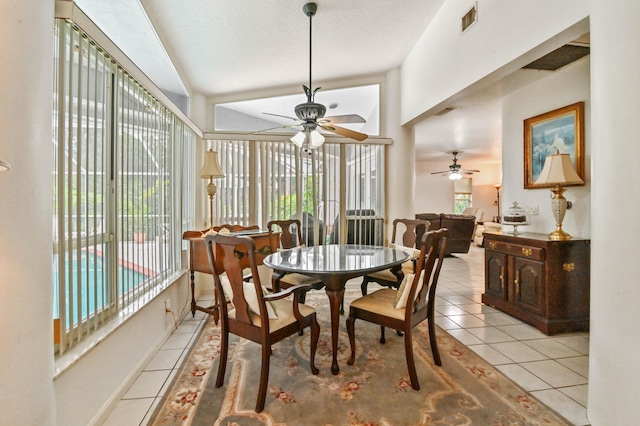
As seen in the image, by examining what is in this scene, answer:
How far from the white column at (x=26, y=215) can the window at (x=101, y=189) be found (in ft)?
0.77

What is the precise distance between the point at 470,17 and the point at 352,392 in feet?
10.5

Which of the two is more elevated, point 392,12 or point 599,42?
point 392,12

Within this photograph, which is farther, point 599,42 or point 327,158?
point 327,158

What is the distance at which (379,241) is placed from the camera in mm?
4332

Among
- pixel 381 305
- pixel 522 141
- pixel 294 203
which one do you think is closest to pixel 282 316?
pixel 381 305

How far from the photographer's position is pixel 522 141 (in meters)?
3.53

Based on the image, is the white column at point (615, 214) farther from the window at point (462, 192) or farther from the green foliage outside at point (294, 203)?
the window at point (462, 192)

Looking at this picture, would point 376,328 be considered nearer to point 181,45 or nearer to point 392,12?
point 392,12

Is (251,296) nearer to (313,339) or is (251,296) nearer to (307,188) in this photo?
(313,339)

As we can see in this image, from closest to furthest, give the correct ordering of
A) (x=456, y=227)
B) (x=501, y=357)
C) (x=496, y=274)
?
(x=501, y=357) → (x=496, y=274) → (x=456, y=227)

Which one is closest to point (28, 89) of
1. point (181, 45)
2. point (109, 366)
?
point (109, 366)

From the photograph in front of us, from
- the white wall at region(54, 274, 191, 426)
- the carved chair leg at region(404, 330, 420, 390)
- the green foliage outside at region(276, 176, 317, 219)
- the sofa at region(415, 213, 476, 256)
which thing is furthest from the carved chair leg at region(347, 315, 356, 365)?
the sofa at region(415, 213, 476, 256)

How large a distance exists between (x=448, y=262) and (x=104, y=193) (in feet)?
19.5

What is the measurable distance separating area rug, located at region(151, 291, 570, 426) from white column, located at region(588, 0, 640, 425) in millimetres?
350
